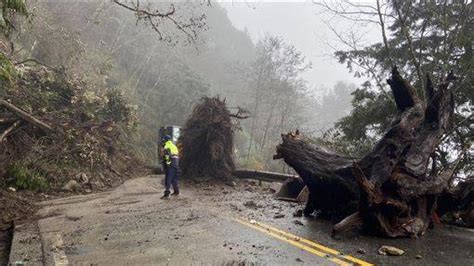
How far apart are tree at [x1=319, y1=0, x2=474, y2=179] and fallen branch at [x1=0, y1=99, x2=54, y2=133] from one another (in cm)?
941

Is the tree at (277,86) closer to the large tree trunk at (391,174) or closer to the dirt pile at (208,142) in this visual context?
the dirt pile at (208,142)

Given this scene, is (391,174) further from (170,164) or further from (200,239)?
(170,164)

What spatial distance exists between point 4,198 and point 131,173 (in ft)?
22.1

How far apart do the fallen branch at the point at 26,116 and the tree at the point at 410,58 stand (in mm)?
9409

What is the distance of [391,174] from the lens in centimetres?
658

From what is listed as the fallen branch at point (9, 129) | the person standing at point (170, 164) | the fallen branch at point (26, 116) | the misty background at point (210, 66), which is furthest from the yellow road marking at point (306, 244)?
the fallen branch at point (26, 116)

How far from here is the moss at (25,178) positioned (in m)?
10.2

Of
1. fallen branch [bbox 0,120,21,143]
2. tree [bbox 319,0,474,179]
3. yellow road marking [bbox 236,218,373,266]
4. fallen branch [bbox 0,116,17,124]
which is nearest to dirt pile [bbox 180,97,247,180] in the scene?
tree [bbox 319,0,474,179]

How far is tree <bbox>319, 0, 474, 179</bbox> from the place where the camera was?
11.5m

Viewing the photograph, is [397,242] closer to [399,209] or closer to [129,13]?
[399,209]

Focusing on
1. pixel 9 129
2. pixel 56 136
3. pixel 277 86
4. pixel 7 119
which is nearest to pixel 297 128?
pixel 56 136

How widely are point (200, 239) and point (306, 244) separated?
161 cm

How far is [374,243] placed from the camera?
5977 millimetres

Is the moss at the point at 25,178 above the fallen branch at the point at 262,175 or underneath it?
underneath
